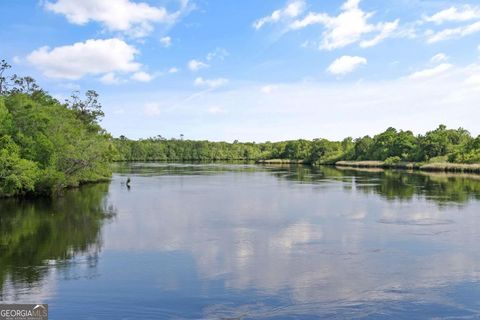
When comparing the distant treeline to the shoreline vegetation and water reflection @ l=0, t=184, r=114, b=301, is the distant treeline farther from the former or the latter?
water reflection @ l=0, t=184, r=114, b=301

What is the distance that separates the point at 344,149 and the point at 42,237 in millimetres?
125666

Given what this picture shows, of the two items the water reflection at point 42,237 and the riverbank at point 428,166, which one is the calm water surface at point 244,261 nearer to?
the water reflection at point 42,237

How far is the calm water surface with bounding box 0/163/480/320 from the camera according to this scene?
12.5m

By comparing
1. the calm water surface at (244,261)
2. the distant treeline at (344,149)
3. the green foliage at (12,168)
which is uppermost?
the distant treeline at (344,149)

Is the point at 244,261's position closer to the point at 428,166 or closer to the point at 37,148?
the point at 37,148

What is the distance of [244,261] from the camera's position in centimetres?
1712

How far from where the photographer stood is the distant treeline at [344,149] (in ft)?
319

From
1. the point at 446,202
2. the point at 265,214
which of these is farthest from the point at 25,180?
the point at 446,202

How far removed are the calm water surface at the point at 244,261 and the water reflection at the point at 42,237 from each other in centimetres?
6

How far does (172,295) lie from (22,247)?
30.6ft

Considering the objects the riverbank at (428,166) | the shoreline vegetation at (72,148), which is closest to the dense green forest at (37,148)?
the shoreline vegetation at (72,148)

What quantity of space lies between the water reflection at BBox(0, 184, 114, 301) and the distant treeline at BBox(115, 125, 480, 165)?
37004mm

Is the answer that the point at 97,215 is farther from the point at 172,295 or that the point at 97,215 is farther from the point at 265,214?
the point at 172,295

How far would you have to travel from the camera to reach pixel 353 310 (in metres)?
12.1
